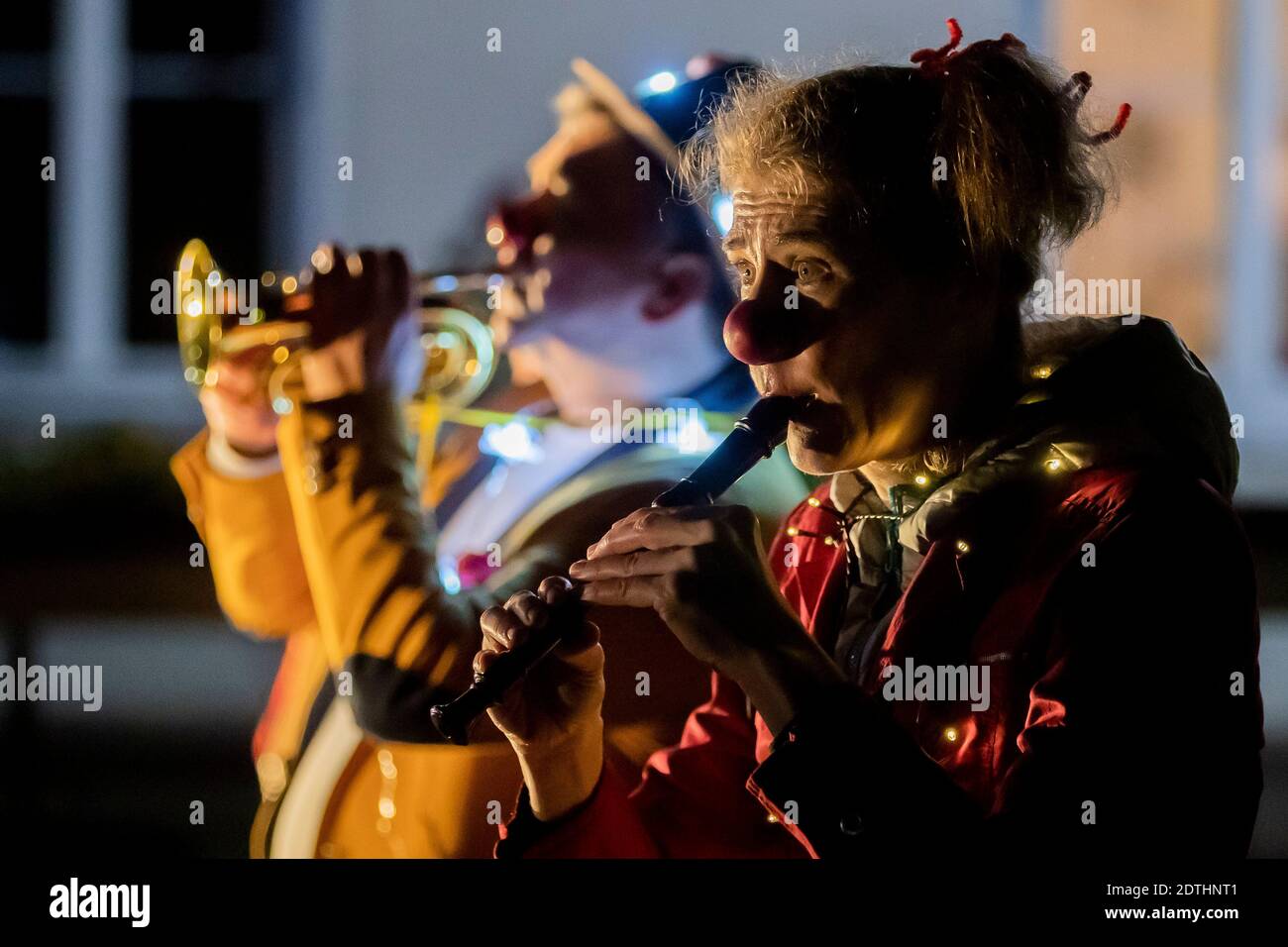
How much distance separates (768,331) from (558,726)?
0.44 m

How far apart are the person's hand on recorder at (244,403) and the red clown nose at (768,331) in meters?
0.82

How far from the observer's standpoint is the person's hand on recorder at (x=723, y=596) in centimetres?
112

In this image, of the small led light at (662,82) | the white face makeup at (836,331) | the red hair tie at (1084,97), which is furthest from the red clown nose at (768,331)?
the small led light at (662,82)

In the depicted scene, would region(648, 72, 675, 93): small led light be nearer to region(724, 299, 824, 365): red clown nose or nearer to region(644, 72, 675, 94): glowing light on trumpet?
region(644, 72, 675, 94): glowing light on trumpet

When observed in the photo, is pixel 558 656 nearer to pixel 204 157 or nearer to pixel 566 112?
pixel 566 112

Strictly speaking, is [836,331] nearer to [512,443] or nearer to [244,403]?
[512,443]

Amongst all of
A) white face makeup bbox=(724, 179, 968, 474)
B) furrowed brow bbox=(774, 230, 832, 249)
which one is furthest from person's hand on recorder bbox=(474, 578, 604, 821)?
furrowed brow bbox=(774, 230, 832, 249)

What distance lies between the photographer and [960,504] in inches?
46.3

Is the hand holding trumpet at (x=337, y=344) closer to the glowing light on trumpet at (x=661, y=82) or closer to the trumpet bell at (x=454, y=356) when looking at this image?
the trumpet bell at (x=454, y=356)

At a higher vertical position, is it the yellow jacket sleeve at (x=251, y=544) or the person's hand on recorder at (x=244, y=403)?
the person's hand on recorder at (x=244, y=403)

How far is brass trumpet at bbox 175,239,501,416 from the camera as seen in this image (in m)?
1.77

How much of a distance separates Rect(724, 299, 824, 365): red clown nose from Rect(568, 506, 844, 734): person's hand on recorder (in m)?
0.15

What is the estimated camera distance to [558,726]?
1.33 meters

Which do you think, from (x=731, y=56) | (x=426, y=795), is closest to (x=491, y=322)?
(x=731, y=56)
